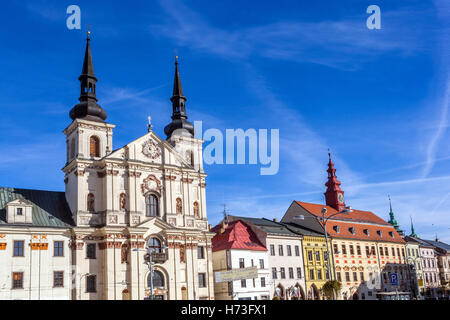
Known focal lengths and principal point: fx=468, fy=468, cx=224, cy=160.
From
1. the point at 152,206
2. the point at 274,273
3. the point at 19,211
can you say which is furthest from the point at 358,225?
the point at 19,211

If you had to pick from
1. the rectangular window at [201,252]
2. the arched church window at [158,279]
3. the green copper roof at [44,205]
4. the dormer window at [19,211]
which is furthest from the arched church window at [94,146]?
the rectangular window at [201,252]

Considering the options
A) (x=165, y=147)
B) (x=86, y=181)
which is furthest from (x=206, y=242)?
(x=86, y=181)

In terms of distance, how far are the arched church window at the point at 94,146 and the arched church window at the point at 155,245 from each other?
452 inches

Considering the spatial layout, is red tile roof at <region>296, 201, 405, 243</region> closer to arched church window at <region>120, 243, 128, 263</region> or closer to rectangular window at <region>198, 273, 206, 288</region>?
rectangular window at <region>198, 273, 206, 288</region>

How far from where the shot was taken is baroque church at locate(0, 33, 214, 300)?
1788 inches

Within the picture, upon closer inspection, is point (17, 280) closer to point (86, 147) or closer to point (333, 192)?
point (86, 147)

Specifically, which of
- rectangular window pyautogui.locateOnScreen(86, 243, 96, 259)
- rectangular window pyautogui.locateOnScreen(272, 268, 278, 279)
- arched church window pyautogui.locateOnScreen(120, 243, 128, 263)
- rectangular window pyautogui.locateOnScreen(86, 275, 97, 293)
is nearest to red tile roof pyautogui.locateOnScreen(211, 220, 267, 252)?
rectangular window pyautogui.locateOnScreen(272, 268, 278, 279)

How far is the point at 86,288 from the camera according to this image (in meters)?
47.2

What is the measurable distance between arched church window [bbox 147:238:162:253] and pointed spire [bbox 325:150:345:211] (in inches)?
1668

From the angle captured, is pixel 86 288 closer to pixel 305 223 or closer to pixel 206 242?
pixel 206 242

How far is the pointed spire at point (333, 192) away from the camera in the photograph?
8512 cm

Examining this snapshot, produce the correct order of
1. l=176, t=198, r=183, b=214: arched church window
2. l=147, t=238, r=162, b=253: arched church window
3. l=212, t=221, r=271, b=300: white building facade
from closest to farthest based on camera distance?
l=147, t=238, r=162, b=253: arched church window
l=176, t=198, r=183, b=214: arched church window
l=212, t=221, r=271, b=300: white building facade

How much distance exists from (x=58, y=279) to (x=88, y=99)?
68.3 ft
